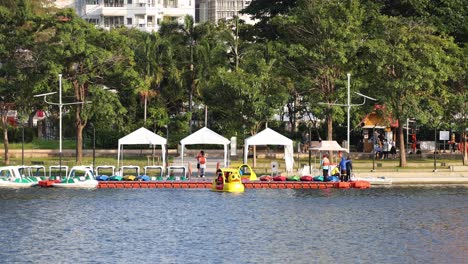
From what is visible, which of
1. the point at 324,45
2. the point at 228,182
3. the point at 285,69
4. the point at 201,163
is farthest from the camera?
the point at 285,69

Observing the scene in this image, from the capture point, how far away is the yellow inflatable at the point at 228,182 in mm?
92688

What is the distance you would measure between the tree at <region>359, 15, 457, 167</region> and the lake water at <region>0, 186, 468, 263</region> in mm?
12803

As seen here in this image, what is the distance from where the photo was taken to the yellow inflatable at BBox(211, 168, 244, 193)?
92.7m

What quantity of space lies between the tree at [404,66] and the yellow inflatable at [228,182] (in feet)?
67.8

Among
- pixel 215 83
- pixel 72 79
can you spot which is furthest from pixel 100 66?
pixel 215 83

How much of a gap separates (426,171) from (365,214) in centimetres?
2377

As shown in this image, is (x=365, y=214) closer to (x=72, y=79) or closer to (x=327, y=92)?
(x=327, y=92)

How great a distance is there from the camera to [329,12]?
111 metres

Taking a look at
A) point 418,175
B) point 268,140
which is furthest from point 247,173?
point 418,175

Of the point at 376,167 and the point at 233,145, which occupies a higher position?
the point at 233,145

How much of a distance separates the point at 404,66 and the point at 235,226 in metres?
39.0

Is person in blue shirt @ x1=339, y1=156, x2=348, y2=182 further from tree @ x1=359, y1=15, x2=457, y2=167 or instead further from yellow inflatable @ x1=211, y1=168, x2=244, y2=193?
tree @ x1=359, y1=15, x2=457, y2=167

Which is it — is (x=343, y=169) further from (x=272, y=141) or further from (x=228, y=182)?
(x=228, y=182)

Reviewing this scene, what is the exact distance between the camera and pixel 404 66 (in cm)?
10881
